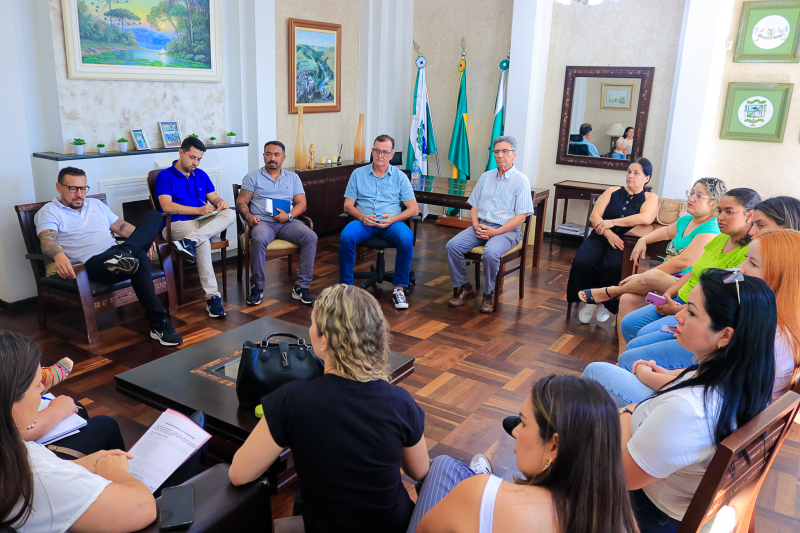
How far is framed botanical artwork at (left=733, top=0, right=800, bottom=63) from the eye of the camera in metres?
5.12

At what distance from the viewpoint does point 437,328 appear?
418cm

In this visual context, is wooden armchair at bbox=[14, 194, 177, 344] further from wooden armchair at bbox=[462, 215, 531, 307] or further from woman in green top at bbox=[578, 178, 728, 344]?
woman in green top at bbox=[578, 178, 728, 344]

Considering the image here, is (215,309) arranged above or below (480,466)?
below

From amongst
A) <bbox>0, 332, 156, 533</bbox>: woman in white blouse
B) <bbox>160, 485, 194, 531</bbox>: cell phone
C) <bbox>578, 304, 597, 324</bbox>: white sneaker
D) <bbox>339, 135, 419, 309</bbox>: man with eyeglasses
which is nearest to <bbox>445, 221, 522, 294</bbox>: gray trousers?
<bbox>339, 135, 419, 309</bbox>: man with eyeglasses

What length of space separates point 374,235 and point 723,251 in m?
2.52

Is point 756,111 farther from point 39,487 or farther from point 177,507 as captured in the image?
point 39,487

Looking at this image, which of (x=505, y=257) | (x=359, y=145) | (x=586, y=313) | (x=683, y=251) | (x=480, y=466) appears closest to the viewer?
(x=480, y=466)

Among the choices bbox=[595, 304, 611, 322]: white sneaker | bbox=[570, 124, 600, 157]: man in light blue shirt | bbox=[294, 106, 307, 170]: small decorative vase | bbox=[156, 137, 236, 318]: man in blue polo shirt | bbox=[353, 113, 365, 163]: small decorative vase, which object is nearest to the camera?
bbox=[156, 137, 236, 318]: man in blue polo shirt

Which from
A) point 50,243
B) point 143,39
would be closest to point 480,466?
point 50,243

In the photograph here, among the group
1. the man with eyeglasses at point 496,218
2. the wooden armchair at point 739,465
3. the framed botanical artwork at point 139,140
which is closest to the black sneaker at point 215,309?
the framed botanical artwork at point 139,140

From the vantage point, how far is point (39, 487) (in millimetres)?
1269

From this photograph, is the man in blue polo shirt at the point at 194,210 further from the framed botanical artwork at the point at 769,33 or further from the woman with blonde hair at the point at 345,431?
the framed botanical artwork at the point at 769,33

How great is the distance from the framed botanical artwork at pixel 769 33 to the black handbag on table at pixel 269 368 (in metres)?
5.17

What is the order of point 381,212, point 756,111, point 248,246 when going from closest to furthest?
point 248,246 < point 381,212 < point 756,111
